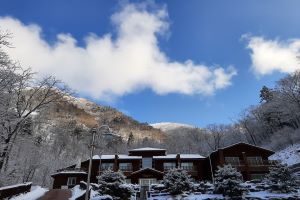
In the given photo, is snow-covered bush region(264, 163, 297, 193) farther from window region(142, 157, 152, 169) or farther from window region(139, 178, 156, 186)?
window region(142, 157, 152, 169)

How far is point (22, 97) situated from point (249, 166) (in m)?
41.0

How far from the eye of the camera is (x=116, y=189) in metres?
30.2

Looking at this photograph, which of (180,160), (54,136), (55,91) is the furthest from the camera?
(54,136)

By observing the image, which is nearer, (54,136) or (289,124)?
(289,124)

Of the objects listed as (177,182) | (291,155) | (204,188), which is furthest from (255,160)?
(177,182)

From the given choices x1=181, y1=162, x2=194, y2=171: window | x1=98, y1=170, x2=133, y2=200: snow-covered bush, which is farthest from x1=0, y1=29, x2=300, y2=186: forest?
x1=181, y1=162, x2=194, y2=171: window

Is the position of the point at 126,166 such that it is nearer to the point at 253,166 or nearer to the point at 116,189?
the point at 253,166

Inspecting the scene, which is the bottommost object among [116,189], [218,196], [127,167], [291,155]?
[218,196]

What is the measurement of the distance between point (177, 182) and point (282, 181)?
13.0m

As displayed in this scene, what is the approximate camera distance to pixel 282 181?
33.5 metres

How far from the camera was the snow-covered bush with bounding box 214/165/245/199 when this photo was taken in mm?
31700

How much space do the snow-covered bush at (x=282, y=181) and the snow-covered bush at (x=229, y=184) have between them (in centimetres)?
493

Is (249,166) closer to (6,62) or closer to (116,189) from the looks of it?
(116,189)

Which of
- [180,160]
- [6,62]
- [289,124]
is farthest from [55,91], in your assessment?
[289,124]
